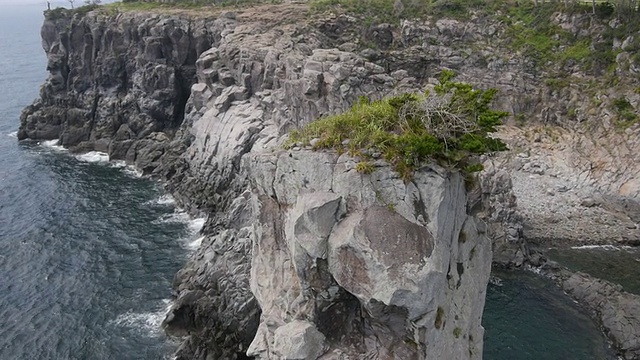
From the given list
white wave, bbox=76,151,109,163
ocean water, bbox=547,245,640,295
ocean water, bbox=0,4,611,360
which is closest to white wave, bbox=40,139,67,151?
white wave, bbox=76,151,109,163

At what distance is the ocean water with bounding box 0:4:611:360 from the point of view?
133ft

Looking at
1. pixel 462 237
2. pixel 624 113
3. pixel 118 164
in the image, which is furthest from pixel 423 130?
pixel 118 164

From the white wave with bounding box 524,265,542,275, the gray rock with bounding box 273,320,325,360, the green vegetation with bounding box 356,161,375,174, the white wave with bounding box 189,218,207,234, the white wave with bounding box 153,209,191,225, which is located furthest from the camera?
the white wave with bounding box 153,209,191,225

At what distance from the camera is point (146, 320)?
43.6m

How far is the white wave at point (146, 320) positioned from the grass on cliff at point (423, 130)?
2631 cm

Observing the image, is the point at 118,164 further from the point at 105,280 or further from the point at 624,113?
the point at 624,113

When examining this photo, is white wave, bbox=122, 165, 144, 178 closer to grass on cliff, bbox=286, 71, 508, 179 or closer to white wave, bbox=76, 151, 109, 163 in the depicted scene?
white wave, bbox=76, 151, 109, 163

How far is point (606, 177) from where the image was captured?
61.0 m

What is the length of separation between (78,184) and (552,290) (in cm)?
6035

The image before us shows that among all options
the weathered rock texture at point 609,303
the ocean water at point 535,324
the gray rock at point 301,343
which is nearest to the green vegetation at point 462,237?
the gray rock at point 301,343

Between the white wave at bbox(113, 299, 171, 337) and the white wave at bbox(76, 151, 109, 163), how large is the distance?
4293cm

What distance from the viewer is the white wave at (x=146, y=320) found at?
42375mm

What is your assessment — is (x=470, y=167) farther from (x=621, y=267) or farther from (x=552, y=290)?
(x=621, y=267)

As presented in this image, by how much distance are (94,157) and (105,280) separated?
125 feet
